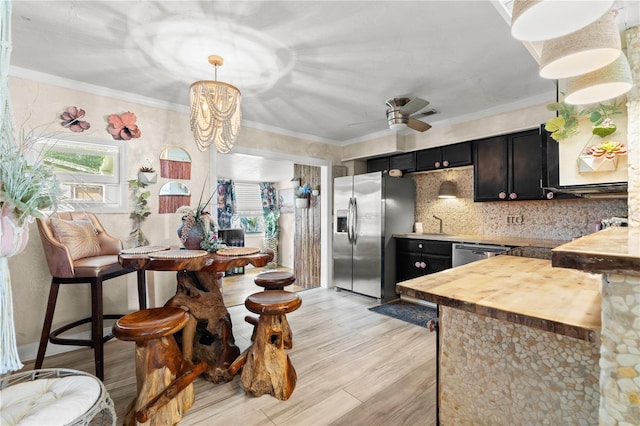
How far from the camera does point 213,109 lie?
219 centimetres

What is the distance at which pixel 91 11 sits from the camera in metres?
1.79

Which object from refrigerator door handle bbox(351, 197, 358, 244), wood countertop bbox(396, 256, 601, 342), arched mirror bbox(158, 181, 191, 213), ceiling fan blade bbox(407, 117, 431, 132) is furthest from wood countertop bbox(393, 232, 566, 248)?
arched mirror bbox(158, 181, 191, 213)

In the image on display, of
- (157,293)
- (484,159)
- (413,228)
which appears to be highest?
(484,159)

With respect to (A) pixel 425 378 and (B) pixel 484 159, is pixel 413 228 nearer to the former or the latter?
(B) pixel 484 159

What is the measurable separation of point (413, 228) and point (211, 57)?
3.59 meters

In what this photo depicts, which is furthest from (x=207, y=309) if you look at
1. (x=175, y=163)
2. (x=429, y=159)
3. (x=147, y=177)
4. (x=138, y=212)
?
(x=429, y=159)

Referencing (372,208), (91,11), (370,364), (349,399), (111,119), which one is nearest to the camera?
(91,11)

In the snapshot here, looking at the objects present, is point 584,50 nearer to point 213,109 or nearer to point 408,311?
point 213,109

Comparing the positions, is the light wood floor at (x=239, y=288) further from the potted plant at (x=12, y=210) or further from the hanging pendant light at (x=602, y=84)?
the hanging pendant light at (x=602, y=84)

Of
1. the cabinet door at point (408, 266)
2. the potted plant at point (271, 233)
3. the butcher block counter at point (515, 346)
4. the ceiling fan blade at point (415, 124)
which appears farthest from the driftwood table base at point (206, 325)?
the potted plant at point (271, 233)

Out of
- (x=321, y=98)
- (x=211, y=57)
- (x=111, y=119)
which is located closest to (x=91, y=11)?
(x=211, y=57)

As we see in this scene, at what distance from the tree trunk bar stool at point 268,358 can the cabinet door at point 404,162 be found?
9.95 ft

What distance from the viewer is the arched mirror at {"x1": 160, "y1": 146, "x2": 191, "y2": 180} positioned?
10.6ft

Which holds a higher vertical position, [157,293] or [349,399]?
[157,293]
